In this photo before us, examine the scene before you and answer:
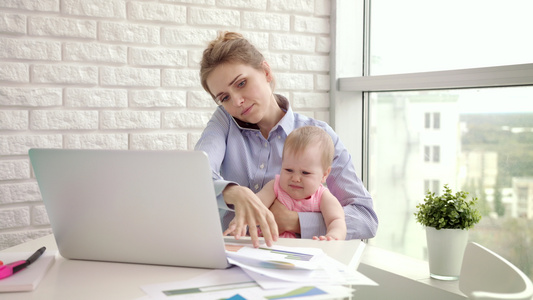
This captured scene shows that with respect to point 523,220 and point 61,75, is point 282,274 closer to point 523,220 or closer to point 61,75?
point 523,220

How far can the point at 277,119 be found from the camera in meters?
2.21

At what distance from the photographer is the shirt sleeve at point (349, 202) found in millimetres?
1832

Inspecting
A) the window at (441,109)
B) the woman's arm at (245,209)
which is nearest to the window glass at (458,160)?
the window at (441,109)

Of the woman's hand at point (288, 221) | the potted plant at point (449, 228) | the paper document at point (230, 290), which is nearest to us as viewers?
the paper document at point (230, 290)

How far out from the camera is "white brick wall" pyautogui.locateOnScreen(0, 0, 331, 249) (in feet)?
7.87

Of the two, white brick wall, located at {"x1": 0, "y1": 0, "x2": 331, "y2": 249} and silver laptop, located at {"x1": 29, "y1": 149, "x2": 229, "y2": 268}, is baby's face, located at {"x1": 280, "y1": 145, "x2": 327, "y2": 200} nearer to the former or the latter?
silver laptop, located at {"x1": 29, "y1": 149, "x2": 229, "y2": 268}

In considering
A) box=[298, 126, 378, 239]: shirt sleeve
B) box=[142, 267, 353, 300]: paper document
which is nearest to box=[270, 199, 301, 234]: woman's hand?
box=[298, 126, 378, 239]: shirt sleeve

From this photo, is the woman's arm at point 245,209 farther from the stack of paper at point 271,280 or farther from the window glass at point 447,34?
the window glass at point 447,34

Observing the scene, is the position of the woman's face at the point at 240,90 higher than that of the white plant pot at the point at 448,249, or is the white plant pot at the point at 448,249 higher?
the woman's face at the point at 240,90

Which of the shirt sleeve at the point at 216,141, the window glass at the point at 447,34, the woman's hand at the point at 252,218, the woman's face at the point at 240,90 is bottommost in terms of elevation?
the woman's hand at the point at 252,218

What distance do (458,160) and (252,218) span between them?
5.15 feet

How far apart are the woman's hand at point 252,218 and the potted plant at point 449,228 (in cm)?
112

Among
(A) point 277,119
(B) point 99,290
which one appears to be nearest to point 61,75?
(A) point 277,119

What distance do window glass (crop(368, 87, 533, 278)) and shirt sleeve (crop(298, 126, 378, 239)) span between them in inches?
26.8
